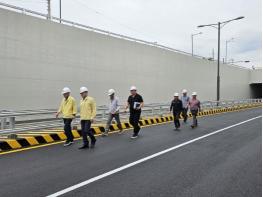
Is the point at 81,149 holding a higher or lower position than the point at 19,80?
lower

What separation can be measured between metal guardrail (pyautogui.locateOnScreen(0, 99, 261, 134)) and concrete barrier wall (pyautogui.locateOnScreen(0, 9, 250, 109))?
0.77m

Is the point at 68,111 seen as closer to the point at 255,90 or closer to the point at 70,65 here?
the point at 70,65

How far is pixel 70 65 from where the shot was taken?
21.3 m

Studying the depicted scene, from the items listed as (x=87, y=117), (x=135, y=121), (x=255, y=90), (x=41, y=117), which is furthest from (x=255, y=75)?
(x=87, y=117)

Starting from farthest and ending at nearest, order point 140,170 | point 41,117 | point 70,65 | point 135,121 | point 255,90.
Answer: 1. point 255,90
2. point 70,65
3. point 41,117
4. point 135,121
5. point 140,170

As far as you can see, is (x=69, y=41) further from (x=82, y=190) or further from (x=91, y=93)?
(x=82, y=190)

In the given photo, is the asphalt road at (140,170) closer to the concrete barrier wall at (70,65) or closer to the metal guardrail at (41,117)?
the metal guardrail at (41,117)

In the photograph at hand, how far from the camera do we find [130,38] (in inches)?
1101

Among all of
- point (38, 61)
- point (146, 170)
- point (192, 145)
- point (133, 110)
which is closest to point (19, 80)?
point (38, 61)

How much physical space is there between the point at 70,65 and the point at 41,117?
427cm

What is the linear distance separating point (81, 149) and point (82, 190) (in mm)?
4057

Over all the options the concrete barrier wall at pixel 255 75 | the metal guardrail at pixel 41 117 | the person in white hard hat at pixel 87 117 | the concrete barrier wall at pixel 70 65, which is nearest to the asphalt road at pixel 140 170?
the person in white hard hat at pixel 87 117

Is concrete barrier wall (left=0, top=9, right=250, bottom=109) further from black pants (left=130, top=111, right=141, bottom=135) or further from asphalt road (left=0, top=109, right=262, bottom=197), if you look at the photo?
asphalt road (left=0, top=109, right=262, bottom=197)

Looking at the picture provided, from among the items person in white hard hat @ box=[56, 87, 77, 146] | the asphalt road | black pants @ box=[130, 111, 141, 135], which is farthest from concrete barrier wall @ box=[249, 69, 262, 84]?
person in white hard hat @ box=[56, 87, 77, 146]
